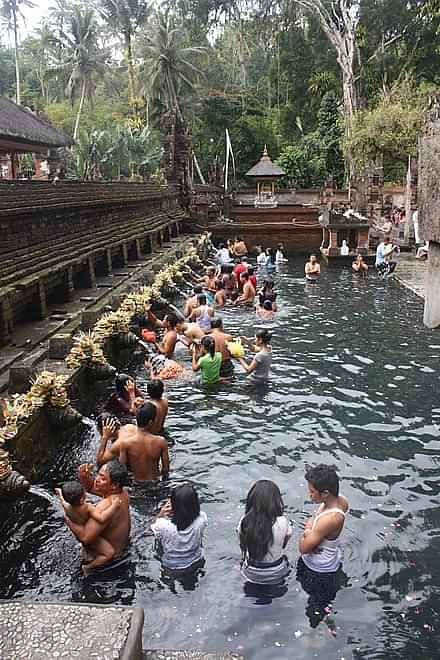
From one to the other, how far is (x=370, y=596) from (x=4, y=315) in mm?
6642

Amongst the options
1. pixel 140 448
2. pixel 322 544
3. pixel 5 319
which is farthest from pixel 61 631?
pixel 5 319

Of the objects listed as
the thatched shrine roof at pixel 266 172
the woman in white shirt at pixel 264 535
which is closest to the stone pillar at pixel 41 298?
the woman in white shirt at pixel 264 535

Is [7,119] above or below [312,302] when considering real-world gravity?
above

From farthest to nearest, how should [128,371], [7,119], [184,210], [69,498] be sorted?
[184,210]
[7,119]
[128,371]
[69,498]

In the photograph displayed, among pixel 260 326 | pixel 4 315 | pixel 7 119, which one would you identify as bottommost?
pixel 260 326

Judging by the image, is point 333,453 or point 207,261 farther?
point 207,261

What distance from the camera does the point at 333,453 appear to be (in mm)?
8227

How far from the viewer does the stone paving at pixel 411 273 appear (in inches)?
754

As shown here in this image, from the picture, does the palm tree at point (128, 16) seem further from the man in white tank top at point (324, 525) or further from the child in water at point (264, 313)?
the man in white tank top at point (324, 525)

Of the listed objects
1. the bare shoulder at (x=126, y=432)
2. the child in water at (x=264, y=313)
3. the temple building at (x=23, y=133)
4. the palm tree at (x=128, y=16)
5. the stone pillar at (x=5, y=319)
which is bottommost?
the child in water at (x=264, y=313)

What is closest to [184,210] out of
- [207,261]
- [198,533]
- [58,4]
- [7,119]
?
[207,261]

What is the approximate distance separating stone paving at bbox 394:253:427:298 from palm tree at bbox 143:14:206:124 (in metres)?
29.1

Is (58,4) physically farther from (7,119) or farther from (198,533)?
(198,533)

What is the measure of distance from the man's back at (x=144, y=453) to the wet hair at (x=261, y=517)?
1947mm
